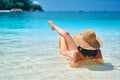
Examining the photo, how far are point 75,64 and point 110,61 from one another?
1.11 metres

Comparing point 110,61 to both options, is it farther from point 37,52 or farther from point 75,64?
point 37,52

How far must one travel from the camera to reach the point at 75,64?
15.7ft

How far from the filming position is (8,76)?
14.0 feet

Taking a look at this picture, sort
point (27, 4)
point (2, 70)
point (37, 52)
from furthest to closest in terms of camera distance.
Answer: point (27, 4)
point (37, 52)
point (2, 70)

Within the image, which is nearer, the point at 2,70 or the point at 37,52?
the point at 2,70

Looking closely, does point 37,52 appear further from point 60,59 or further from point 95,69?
point 95,69

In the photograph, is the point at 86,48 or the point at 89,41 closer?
the point at 86,48

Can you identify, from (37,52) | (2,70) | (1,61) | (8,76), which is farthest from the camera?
(37,52)

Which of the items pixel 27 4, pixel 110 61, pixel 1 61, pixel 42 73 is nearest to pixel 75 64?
pixel 42 73

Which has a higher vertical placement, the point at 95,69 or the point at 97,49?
the point at 97,49

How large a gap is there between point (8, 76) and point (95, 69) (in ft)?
5.37

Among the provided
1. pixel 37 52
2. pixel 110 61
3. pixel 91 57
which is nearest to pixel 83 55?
pixel 91 57

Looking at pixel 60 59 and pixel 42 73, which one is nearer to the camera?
pixel 42 73

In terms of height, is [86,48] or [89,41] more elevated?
[89,41]
